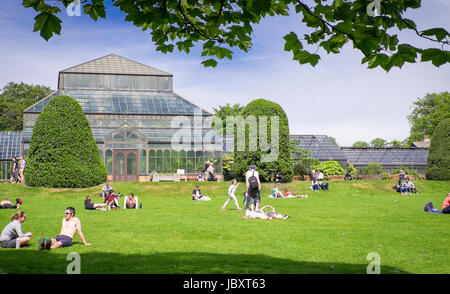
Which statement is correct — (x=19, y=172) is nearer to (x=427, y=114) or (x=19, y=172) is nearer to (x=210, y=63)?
(x=210, y=63)

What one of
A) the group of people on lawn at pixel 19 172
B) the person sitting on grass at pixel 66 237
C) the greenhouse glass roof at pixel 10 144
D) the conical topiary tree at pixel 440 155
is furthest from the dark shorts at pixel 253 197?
the greenhouse glass roof at pixel 10 144

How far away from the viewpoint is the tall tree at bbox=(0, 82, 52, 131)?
182 ft

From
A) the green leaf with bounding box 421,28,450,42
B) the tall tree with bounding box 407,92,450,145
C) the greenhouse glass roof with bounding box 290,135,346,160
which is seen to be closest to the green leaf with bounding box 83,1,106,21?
the green leaf with bounding box 421,28,450,42

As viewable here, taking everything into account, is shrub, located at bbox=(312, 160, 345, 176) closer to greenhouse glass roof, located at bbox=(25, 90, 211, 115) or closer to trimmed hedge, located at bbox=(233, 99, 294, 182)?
trimmed hedge, located at bbox=(233, 99, 294, 182)

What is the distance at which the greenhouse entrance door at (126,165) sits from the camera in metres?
34.8

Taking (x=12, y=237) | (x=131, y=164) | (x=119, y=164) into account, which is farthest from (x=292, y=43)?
(x=119, y=164)

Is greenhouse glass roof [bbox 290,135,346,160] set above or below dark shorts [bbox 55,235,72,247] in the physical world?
above

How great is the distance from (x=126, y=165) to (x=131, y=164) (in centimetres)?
41

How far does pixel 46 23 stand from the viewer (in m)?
4.07

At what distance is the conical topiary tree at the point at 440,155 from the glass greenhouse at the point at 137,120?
17.7 meters

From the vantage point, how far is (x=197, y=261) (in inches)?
292

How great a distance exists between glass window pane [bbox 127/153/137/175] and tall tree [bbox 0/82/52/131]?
1126 inches

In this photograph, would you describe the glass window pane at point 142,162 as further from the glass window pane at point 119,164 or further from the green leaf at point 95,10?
the green leaf at point 95,10
